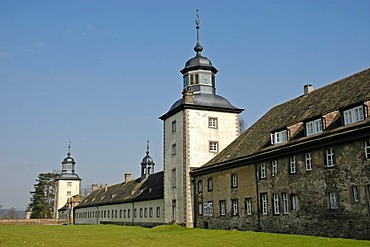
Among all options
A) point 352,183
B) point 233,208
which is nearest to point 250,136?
point 233,208

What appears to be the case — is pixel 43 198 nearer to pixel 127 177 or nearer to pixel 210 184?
pixel 127 177

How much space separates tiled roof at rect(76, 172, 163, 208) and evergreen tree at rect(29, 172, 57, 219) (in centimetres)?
2768

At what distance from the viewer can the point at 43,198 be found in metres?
109

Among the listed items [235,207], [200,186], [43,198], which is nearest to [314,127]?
[235,207]

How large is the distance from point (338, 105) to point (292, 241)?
31.7 feet

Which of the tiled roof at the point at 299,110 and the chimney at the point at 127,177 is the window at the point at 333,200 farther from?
the chimney at the point at 127,177

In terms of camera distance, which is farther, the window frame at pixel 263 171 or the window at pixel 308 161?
the window frame at pixel 263 171

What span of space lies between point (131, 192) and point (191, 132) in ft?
70.6

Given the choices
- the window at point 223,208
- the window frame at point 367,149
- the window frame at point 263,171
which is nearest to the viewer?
the window frame at point 367,149

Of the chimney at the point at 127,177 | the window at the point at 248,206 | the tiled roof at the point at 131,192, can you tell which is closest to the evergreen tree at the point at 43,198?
the tiled roof at the point at 131,192

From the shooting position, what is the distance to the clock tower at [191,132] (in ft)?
136

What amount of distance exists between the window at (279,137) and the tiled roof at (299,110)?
0.39 meters

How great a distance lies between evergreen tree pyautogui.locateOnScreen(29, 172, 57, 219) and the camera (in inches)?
4267

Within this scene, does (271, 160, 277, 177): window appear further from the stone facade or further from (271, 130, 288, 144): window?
(271, 130, 288, 144): window
